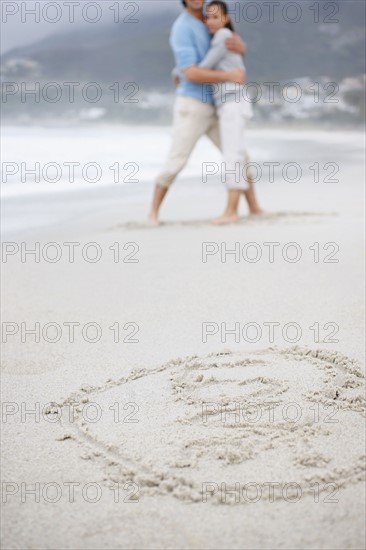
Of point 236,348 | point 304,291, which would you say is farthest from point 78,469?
point 304,291

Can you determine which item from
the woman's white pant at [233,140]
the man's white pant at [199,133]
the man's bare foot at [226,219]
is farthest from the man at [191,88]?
the man's bare foot at [226,219]

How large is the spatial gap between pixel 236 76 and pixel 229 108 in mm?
227

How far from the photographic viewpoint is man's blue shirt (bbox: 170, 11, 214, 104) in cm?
569

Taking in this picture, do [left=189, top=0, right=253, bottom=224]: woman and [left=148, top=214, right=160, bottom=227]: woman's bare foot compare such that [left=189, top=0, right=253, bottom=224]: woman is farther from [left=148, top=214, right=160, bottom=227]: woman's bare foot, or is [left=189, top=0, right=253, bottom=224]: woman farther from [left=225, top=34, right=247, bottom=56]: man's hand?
[left=148, top=214, right=160, bottom=227]: woman's bare foot

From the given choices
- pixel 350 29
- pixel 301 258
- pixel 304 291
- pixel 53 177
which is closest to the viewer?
pixel 304 291

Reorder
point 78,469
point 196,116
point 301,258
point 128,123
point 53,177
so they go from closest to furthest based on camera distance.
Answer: point 78,469
point 301,258
point 196,116
point 53,177
point 128,123

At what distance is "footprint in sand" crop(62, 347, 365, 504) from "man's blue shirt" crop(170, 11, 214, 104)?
325cm

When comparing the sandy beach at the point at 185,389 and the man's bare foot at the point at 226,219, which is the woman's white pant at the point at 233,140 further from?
the sandy beach at the point at 185,389

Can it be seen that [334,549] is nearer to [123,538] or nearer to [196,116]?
[123,538]

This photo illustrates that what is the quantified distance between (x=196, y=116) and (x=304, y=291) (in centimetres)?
241

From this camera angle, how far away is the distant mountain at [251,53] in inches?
1078

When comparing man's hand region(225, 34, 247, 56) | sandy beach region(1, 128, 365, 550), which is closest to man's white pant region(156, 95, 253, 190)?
man's hand region(225, 34, 247, 56)

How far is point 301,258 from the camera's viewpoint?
14.8 feet

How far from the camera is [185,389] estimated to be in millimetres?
2596
